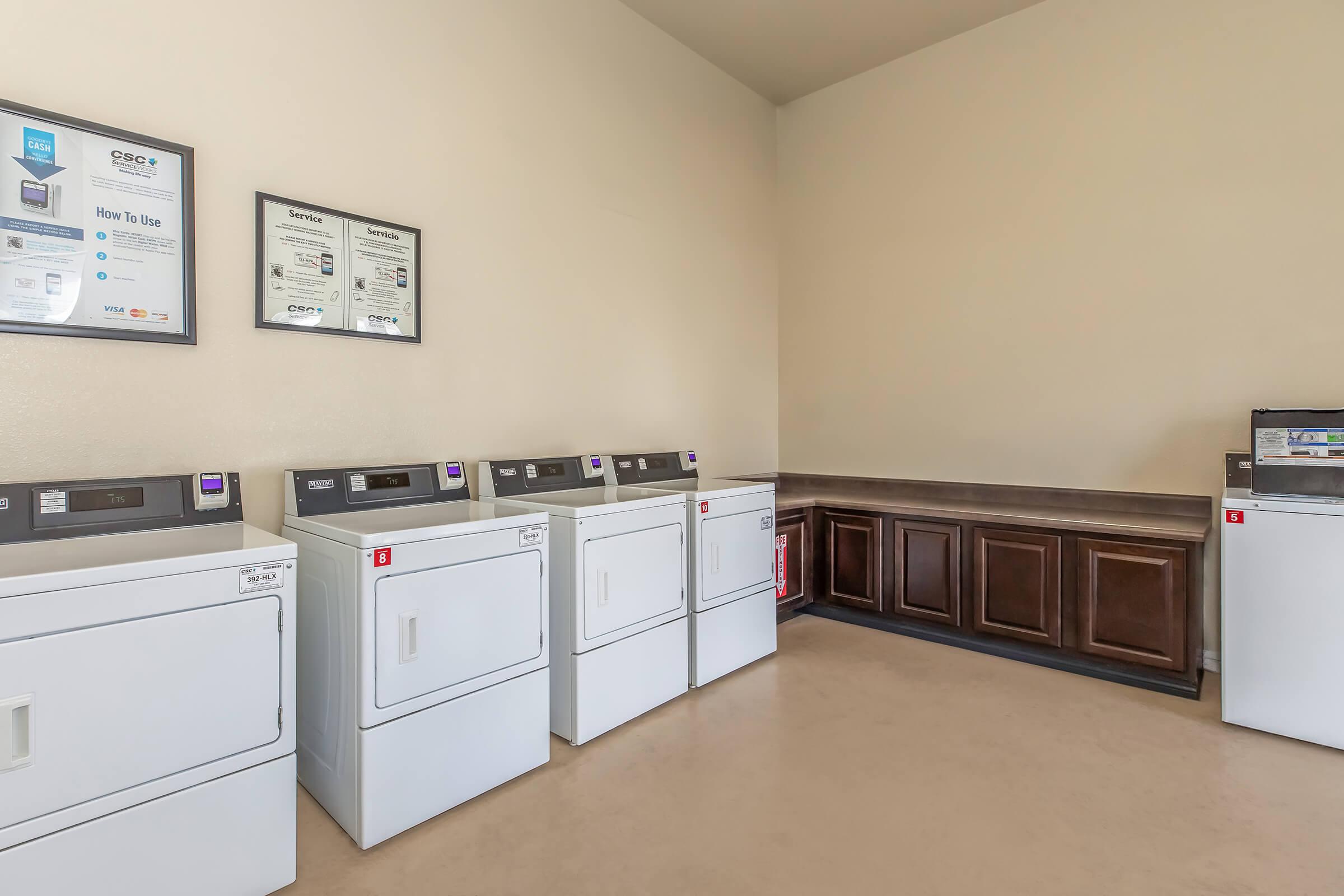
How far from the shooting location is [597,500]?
270cm

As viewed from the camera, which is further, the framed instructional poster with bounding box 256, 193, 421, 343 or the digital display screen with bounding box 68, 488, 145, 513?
the framed instructional poster with bounding box 256, 193, 421, 343

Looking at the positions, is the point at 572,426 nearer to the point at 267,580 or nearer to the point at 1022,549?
the point at 267,580

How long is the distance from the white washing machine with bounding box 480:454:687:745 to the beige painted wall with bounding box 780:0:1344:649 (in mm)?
2062

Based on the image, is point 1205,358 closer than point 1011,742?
No

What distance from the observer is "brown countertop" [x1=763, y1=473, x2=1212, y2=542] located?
3014 mm

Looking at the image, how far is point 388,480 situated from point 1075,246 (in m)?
3.56

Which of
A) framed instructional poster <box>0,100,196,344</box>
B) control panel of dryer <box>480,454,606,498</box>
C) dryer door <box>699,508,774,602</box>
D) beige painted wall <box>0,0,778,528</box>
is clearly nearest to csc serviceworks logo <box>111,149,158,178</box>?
framed instructional poster <box>0,100,196,344</box>

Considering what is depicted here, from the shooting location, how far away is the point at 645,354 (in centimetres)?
382

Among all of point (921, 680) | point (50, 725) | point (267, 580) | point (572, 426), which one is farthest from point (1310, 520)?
point (50, 725)

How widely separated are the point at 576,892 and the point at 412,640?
802 millimetres

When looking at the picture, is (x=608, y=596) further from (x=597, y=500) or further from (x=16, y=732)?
(x=16, y=732)

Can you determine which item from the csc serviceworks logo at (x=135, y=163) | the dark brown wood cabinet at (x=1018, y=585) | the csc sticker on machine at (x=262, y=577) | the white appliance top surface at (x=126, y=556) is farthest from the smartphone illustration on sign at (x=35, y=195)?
the dark brown wood cabinet at (x=1018, y=585)

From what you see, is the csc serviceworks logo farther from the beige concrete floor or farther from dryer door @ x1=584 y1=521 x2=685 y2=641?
the beige concrete floor

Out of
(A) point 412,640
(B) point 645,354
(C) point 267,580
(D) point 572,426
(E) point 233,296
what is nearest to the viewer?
(C) point 267,580
